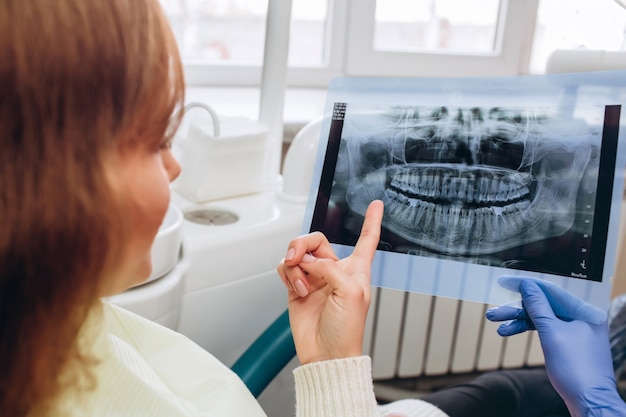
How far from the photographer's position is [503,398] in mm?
1364

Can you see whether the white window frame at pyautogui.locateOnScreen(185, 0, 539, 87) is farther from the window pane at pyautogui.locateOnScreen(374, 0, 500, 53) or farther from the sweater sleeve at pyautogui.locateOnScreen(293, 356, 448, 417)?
the sweater sleeve at pyautogui.locateOnScreen(293, 356, 448, 417)

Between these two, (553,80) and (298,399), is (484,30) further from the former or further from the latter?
(298,399)

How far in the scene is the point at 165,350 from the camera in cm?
83

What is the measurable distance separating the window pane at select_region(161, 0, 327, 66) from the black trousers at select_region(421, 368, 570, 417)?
109 centimetres

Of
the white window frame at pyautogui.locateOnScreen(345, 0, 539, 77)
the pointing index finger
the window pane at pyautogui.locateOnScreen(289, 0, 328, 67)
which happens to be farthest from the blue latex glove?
the window pane at pyautogui.locateOnScreen(289, 0, 328, 67)

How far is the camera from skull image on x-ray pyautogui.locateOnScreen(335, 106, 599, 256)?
800mm

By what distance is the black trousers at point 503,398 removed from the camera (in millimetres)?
1334

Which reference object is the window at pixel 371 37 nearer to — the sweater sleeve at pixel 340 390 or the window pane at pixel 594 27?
the window pane at pixel 594 27

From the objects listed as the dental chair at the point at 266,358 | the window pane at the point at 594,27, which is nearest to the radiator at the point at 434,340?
the dental chair at the point at 266,358

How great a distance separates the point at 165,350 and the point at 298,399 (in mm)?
192

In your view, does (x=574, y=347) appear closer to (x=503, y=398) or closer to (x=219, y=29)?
(x=503, y=398)

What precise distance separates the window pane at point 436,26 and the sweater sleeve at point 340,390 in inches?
53.0

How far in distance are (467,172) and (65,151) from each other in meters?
0.54

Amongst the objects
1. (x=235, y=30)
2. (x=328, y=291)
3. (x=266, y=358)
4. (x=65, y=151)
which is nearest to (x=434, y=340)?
(x=266, y=358)
